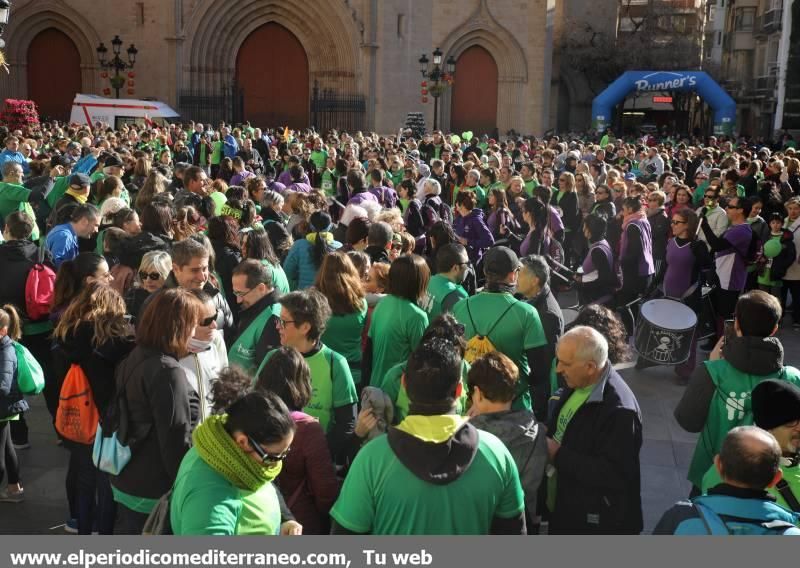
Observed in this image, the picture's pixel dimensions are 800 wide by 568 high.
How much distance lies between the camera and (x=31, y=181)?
456 inches

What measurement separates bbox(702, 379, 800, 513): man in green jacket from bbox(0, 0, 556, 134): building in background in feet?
100

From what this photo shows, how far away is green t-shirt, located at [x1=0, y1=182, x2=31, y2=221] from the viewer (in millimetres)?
10227

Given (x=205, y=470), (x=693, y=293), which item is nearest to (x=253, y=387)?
(x=205, y=470)

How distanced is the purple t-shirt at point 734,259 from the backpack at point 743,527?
6.57 metres

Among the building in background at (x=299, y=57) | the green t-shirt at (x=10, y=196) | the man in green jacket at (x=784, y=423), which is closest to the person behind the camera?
the man in green jacket at (x=784, y=423)

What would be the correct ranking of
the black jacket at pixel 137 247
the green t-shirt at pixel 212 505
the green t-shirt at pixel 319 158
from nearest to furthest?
the green t-shirt at pixel 212 505 → the black jacket at pixel 137 247 → the green t-shirt at pixel 319 158

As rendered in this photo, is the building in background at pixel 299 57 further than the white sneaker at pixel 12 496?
Yes

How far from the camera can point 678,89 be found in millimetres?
33281

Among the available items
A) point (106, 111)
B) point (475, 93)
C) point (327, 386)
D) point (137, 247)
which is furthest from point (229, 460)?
point (475, 93)

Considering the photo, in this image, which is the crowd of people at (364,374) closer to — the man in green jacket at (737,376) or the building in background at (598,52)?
the man in green jacket at (737,376)

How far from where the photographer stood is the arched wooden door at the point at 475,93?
36.6 meters

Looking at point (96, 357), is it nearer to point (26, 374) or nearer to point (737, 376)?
point (26, 374)

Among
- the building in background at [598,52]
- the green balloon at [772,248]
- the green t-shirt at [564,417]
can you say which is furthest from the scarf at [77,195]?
the building in background at [598,52]

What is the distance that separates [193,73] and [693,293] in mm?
26568
